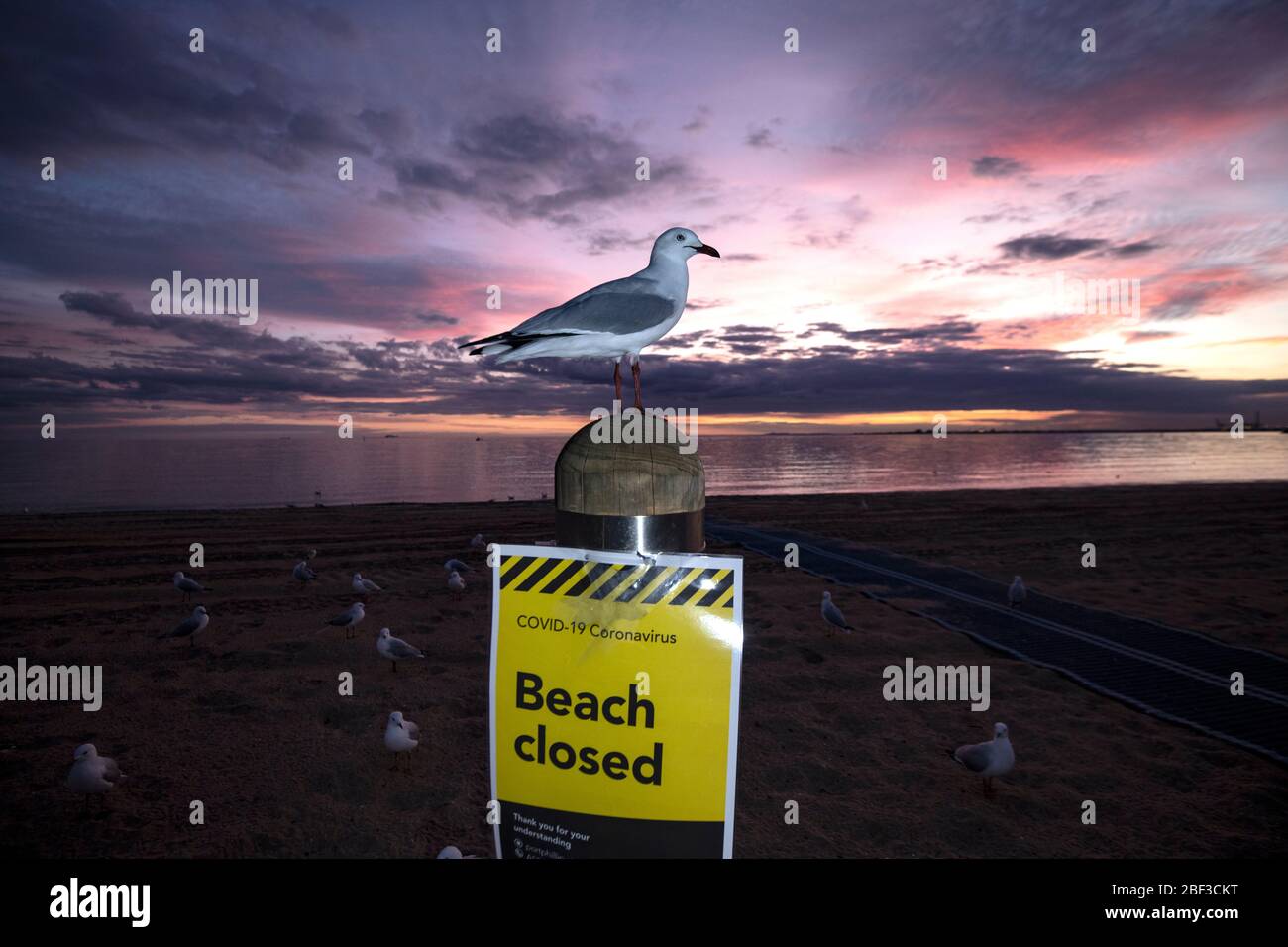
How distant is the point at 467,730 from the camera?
789 centimetres

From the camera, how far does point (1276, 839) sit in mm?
5543

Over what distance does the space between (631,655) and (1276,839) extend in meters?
6.80

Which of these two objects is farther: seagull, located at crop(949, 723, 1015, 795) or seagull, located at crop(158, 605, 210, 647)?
seagull, located at crop(158, 605, 210, 647)

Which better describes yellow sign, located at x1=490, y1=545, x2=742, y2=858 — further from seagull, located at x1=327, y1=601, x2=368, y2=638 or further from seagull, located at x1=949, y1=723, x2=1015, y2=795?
seagull, located at x1=327, y1=601, x2=368, y2=638

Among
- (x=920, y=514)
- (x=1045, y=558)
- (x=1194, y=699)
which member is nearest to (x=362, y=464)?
(x=920, y=514)

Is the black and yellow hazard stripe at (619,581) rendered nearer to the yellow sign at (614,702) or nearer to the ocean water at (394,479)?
the yellow sign at (614,702)

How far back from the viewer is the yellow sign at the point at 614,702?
206 cm

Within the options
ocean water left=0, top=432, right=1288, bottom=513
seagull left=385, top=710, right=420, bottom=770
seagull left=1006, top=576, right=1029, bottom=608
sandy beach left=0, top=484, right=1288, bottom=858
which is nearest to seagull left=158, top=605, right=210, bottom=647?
sandy beach left=0, top=484, right=1288, bottom=858

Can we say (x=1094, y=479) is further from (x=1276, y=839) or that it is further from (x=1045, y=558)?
(x=1276, y=839)

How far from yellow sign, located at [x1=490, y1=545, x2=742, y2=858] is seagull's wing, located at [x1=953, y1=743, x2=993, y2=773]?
18.4ft

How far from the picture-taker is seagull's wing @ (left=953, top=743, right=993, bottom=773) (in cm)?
645
